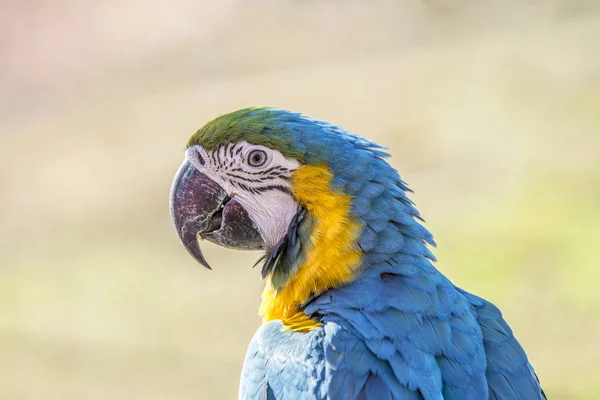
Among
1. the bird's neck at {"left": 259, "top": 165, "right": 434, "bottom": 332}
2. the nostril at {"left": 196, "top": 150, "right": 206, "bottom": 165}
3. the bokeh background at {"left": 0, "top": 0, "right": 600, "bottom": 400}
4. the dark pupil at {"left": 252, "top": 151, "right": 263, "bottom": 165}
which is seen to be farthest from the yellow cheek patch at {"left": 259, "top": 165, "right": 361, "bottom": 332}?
the bokeh background at {"left": 0, "top": 0, "right": 600, "bottom": 400}

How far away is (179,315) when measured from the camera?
4957 millimetres

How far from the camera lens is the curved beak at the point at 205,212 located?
199 centimetres

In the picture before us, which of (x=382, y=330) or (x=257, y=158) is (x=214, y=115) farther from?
(x=382, y=330)

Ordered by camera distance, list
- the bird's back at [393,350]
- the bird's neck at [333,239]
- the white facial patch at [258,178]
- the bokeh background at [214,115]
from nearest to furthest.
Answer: the bird's back at [393,350]
the bird's neck at [333,239]
the white facial patch at [258,178]
the bokeh background at [214,115]

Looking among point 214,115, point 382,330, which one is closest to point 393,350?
point 382,330

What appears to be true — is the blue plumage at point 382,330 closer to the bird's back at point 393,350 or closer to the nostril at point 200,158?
the bird's back at point 393,350

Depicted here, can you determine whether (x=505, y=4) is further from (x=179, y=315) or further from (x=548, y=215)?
(x=179, y=315)

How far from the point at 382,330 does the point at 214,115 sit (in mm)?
4787

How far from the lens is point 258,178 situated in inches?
76.0

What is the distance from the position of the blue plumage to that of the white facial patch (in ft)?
0.25

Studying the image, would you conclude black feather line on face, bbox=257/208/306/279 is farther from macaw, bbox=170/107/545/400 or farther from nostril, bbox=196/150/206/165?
nostril, bbox=196/150/206/165

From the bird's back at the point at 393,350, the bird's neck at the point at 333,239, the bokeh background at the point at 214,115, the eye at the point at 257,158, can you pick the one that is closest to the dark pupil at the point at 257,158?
the eye at the point at 257,158

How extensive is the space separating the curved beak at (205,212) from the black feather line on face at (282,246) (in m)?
0.07

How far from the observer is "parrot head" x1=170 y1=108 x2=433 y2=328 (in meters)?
1.80
